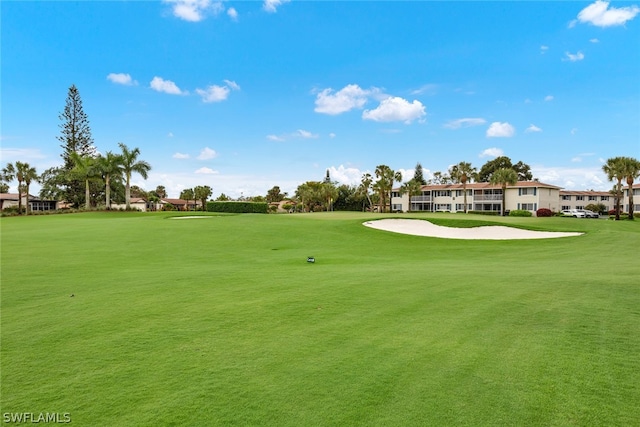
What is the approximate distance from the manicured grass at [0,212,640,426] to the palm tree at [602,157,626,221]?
165 feet

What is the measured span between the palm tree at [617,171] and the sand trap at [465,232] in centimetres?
3311

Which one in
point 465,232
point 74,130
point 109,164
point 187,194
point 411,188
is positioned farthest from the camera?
point 187,194

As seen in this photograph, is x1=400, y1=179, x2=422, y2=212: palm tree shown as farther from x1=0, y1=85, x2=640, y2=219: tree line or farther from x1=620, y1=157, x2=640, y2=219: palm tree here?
x1=620, y1=157, x2=640, y2=219: palm tree

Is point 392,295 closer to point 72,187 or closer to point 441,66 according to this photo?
point 441,66

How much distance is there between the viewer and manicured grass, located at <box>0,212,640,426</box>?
11.8 ft

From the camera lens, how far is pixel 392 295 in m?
7.87

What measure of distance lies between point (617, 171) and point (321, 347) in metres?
60.9

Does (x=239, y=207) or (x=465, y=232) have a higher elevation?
(x=239, y=207)

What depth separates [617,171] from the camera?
49.8m

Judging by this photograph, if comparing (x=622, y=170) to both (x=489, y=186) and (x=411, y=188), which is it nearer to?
(x=489, y=186)

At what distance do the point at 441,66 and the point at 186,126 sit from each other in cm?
3227

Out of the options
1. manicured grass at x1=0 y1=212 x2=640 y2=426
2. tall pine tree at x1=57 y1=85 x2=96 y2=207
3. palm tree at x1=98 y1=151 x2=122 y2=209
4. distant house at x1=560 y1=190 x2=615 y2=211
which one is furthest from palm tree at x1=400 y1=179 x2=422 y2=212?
manicured grass at x1=0 y1=212 x2=640 y2=426

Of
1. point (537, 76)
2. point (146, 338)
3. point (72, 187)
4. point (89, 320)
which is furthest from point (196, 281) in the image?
point (72, 187)

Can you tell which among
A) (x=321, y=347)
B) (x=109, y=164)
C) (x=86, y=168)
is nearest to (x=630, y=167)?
(x=321, y=347)
